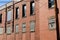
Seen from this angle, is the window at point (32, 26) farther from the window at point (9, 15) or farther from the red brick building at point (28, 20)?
the window at point (9, 15)

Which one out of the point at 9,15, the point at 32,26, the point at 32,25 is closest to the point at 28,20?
the point at 32,25

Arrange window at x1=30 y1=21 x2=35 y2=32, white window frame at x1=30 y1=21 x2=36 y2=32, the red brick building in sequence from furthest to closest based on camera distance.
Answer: window at x1=30 y1=21 x2=35 y2=32, white window frame at x1=30 y1=21 x2=36 y2=32, the red brick building

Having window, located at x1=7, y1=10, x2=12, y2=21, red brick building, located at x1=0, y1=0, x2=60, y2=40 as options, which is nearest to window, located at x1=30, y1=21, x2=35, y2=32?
red brick building, located at x1=0, y1=0, x2=60, y2=40

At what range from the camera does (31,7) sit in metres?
36.6

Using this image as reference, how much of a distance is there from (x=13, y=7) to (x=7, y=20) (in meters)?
3.97

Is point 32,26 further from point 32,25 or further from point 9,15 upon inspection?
point 9,15

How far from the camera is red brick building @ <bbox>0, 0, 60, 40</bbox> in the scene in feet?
102

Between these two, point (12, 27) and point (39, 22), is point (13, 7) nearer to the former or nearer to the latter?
point (12, 27)

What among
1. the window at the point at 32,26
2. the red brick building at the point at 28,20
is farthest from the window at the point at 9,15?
the window at the point at 32,26

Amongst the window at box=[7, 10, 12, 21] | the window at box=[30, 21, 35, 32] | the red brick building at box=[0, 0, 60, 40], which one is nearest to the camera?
the red brick building at box=[0, 0, 60, 40]

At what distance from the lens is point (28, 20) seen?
3694 centimetres

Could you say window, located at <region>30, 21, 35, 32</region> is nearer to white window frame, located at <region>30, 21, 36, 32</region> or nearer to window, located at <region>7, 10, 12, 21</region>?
white window frame, located at <region>30, 21, 36, 32</region>

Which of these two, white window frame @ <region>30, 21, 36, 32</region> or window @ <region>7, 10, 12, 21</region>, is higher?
window @ <region>7, 10, 12, 21</region>

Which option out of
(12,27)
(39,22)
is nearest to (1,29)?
(12,27)
